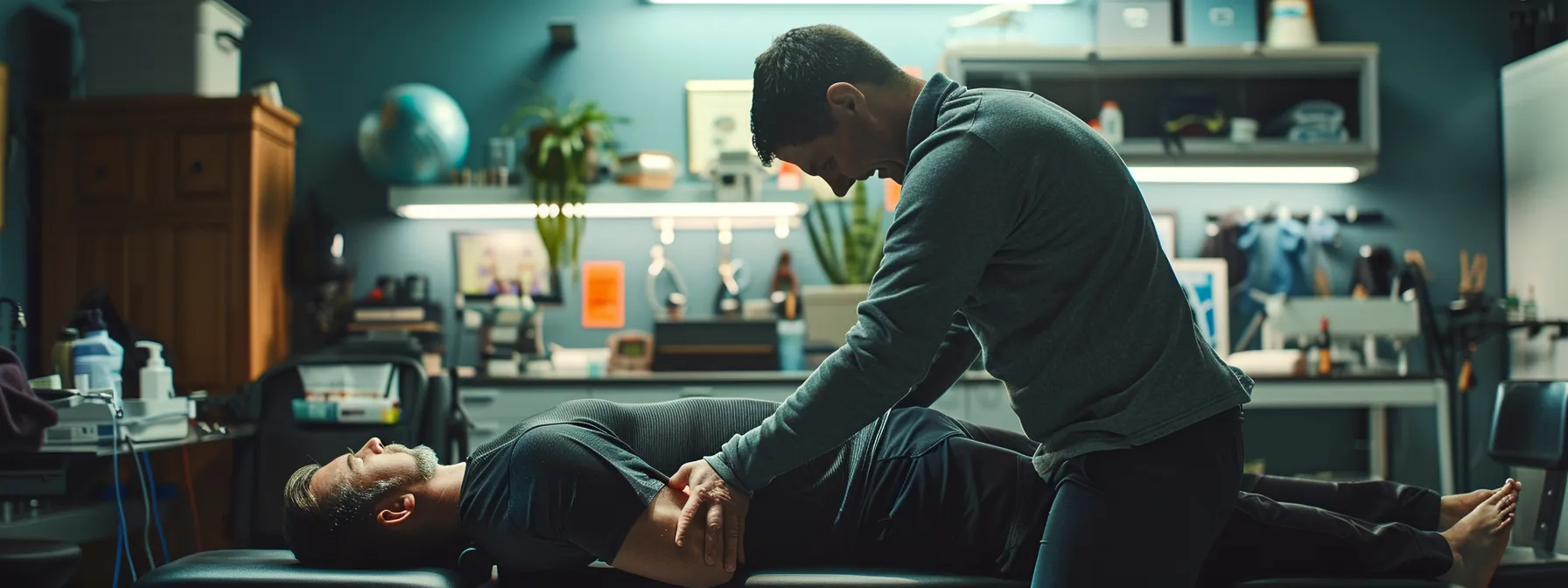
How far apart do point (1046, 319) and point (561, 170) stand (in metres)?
3.19

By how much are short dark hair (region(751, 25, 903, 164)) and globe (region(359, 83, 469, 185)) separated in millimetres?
3208

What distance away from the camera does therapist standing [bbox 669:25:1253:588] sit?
1184 millimetres

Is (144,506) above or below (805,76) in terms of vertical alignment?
below

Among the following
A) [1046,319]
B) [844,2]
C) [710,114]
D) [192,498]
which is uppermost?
[844,2]

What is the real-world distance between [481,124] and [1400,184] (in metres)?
3.92

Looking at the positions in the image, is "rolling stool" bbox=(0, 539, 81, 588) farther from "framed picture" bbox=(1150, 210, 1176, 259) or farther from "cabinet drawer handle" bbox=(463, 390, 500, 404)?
"framed picture" bbox=(1150, 210, 1176, 259)

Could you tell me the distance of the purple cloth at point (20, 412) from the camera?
83.7 inches

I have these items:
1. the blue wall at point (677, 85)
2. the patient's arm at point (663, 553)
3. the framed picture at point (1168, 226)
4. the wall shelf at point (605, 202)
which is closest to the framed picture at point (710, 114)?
the blue wall at point (677, 85)

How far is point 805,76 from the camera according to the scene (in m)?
1.28

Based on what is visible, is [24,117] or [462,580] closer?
[462,580]

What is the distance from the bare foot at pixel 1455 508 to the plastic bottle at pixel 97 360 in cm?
270

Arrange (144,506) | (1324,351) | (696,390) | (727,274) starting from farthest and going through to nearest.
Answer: (727,274) → (1324,351) → (696,390) → (144,506)

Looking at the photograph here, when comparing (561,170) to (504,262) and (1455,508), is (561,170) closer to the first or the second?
(504,262)

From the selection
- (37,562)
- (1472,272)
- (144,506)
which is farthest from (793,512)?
(1472,272)
